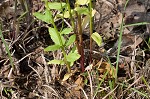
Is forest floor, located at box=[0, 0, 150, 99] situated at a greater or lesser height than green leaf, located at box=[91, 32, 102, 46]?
lesser

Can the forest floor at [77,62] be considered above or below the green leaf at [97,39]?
below

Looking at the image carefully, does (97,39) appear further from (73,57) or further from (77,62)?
(77,62)

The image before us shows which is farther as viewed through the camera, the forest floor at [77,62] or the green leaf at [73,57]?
the forest floor at [77,62]

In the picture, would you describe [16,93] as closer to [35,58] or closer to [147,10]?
[35,58]

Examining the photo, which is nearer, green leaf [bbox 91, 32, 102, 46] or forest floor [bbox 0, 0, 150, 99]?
green leaf [bbox 91, 32, 102, 46]

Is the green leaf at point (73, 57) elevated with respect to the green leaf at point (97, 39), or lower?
lower

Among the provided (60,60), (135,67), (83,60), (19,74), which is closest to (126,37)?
(135,67)

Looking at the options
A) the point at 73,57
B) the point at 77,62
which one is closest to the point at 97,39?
the point at 73,57

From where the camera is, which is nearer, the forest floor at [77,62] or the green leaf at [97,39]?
the green leaf at [97,39]
